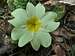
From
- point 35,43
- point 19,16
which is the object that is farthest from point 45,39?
point 19,16

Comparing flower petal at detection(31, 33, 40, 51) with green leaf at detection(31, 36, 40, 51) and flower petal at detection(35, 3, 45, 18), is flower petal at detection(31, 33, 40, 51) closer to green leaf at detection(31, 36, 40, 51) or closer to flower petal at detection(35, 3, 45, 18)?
green leaf at detection(31, 36, 40, 51)

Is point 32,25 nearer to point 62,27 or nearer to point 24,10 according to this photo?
point 24,10

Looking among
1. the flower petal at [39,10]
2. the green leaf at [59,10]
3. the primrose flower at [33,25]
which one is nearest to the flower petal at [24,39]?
the primrose flower at [33,25]

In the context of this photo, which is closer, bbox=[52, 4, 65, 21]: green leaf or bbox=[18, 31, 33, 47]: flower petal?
bbox=[18, 31, 33, 47]: flower petal

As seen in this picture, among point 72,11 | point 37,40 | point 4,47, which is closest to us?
point 37,40

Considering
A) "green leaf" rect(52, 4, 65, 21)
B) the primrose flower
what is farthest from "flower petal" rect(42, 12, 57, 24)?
"green leaf" rect(52, 4, 65, 21)

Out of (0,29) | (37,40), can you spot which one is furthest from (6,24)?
(37,40)
